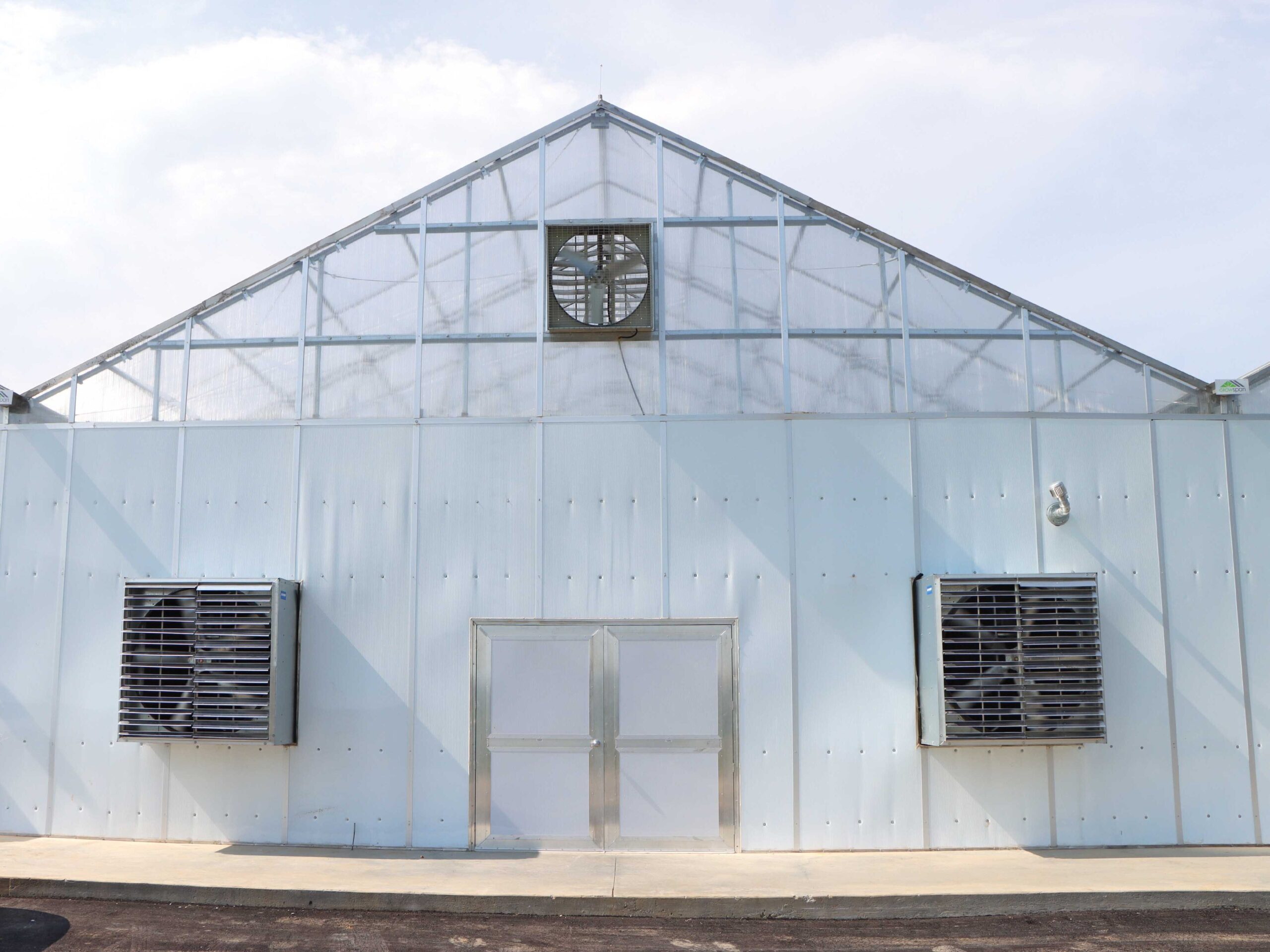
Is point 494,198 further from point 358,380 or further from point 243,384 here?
point 243,384

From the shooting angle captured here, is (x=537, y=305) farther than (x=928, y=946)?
Yes

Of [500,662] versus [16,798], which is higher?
[500,662]

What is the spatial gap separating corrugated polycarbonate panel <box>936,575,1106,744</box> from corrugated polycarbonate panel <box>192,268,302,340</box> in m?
6.25

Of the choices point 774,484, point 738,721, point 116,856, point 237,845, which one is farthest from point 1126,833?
point 116,856

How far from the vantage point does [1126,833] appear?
8.87 meters

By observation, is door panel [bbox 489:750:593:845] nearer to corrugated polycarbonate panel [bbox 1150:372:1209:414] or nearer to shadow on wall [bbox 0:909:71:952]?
shadow on wall [bbox 0:909:71:952]

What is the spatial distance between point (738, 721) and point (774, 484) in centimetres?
206

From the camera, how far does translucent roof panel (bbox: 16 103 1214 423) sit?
934 centimetres

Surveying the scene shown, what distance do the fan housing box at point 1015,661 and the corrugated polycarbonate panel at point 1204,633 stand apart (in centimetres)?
99

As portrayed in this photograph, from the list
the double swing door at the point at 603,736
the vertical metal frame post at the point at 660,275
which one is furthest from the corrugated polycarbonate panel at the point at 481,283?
the double swing door at the point at 603,736

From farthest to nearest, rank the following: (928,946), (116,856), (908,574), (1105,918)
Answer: (908,574), (116,856), (1105,918), (928,946)

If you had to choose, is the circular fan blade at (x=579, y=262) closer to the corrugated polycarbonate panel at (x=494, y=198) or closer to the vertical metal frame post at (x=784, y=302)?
the corrugated polycarbonate panel at (x=494, y=198)

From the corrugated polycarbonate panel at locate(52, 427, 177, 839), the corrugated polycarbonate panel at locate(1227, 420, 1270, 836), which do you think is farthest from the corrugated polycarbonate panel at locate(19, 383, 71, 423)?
the corrugated polycarbonate panel at locate(1227, 420, 1270, 836)

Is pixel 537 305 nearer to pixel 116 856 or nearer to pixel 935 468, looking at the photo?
pixel 935 468
